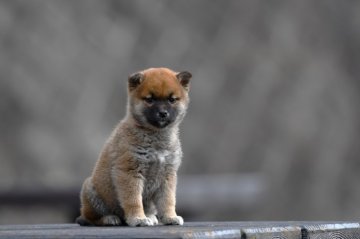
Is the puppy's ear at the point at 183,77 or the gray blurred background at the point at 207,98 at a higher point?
the puppy's ear at the point at 183,77

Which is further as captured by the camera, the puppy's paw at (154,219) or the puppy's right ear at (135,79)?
the puppy's right ear at (135,79)

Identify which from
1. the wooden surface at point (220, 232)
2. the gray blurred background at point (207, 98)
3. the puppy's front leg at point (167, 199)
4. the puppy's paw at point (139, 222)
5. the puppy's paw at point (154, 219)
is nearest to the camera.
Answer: the wooden surface at point (220, 232)


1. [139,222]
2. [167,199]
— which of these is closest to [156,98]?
[167,199]

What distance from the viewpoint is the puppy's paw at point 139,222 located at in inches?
142

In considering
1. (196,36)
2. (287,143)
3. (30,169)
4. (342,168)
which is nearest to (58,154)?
(30,169)

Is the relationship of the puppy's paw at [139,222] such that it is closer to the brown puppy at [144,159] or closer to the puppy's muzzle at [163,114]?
the brown puppy at [144,159]

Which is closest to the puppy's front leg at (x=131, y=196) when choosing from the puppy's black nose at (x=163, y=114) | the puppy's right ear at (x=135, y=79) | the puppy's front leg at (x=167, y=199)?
the puppy's front leg at (x=167, y=199)

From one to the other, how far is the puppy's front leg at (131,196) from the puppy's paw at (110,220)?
8 cm

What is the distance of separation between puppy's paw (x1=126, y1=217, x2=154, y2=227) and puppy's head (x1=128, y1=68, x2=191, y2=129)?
13.7 inches

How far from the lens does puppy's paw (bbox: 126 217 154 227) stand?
3.62m

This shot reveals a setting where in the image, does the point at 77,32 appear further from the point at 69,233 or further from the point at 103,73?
the point at 69,233

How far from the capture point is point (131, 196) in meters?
3.71

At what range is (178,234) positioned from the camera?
2.87 m

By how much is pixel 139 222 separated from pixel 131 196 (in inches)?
4.5
